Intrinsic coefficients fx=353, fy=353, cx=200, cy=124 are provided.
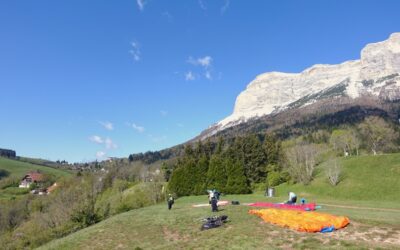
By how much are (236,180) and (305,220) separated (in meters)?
45.2

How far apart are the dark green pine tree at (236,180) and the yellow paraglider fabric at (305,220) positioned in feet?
132

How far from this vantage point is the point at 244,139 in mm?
88062

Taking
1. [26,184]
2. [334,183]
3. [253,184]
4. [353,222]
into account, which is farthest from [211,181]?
[26,184]

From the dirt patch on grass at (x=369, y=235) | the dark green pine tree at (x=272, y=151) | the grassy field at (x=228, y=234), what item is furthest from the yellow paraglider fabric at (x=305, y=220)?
the dark green pine tree at (x=272, y=151)

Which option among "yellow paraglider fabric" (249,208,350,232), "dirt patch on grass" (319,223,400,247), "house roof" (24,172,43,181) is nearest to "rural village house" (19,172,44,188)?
"house roof" (24,172,43,181)

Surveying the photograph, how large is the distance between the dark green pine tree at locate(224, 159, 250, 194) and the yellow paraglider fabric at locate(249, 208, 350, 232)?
132 feet

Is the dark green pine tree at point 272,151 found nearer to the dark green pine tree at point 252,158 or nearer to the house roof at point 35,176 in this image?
the dark green pine tree at point 252,158

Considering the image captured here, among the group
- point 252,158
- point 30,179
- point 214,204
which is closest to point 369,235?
point 214,204

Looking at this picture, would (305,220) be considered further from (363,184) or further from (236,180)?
(236,180)

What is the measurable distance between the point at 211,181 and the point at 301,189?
1894 cm

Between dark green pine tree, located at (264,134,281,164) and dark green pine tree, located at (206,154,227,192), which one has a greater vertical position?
dark green pine tree, located at (264,134,281,164)

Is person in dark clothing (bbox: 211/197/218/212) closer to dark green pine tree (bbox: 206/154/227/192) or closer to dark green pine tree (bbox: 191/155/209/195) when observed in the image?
dark green pine tree (bbox: 206/154/227/192)

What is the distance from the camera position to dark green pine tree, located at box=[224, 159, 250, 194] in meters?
74.1

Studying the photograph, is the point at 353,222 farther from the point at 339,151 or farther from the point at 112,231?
the point at 339,151
